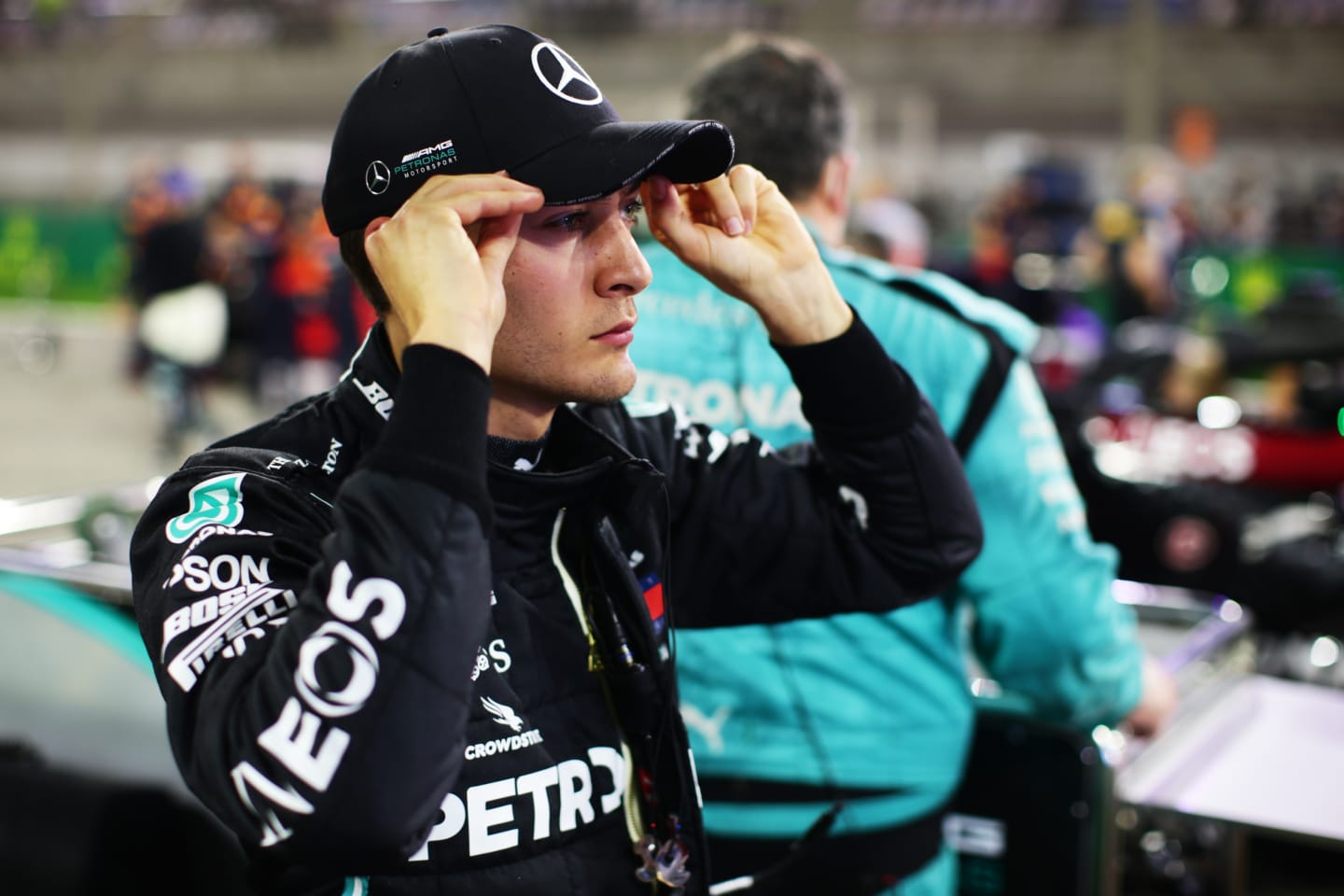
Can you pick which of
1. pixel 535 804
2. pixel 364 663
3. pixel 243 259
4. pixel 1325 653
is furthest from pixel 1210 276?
pixel 364 663

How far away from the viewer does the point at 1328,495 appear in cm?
522

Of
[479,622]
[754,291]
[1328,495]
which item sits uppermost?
[754,291]

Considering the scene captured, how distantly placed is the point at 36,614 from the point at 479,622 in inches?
68.8

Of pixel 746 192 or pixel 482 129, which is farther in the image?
pixel 746 192

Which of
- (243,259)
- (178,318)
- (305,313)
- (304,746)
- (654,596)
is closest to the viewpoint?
(304,746)

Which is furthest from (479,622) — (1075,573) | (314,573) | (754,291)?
(1075,573)

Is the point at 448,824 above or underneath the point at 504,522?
underneath

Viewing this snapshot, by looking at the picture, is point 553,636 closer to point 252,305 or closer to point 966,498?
point 966,498

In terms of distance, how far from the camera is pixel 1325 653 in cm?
370

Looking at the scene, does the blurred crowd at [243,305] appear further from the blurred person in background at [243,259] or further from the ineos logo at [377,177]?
the ineos logo at [377,177]

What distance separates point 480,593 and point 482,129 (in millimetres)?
437

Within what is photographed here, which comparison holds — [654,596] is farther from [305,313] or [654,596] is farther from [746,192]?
[305,313]

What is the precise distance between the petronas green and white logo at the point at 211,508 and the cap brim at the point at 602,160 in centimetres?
38

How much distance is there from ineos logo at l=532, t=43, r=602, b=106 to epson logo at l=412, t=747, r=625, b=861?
64 centimetres
